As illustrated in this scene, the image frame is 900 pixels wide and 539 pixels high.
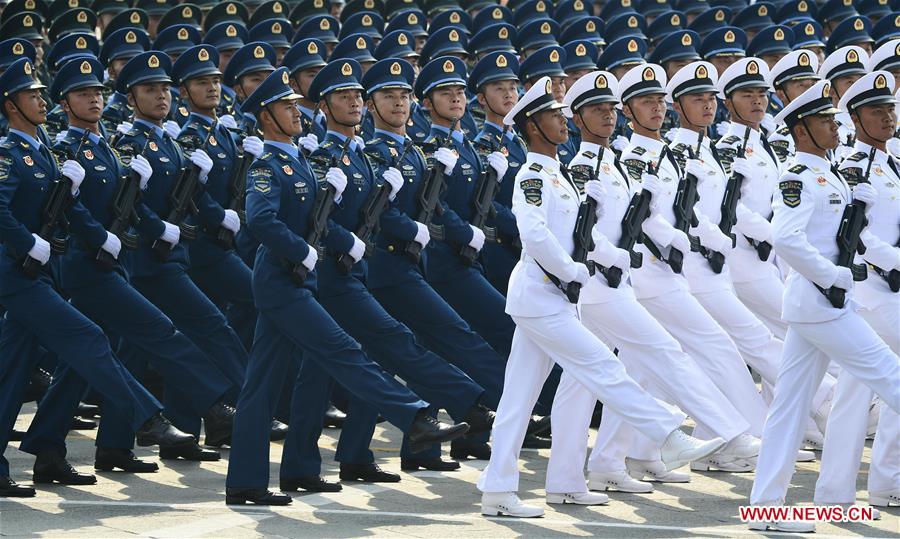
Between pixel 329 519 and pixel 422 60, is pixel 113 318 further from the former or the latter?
pixel 422 60

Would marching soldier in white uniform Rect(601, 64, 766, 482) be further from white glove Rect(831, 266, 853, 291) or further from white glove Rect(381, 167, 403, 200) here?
white glove Rect(831, 266, 853, 291)

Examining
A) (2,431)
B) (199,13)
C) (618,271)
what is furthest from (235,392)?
(199,13)

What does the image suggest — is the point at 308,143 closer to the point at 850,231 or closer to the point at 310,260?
the point at 310,260

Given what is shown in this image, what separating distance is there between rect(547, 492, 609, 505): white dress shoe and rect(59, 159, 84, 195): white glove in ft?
9.57

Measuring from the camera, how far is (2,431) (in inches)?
362

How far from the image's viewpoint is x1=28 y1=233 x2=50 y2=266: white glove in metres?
9.15

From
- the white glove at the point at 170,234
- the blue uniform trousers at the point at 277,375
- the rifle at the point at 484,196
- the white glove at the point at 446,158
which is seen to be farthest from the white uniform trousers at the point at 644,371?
the white glove at the point at 170,234

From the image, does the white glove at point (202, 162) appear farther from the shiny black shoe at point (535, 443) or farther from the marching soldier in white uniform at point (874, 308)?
the marching soldier in white uniform at point (874, 308)

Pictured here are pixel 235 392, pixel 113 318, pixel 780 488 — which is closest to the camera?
pixel 780 488

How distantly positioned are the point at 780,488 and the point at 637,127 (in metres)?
2.66

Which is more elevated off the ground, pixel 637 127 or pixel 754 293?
pixel 637 127

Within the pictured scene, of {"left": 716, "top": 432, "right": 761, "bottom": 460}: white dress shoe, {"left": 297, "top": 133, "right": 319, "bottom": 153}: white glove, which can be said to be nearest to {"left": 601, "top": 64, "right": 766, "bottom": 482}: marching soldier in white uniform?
{"left": 716, "top": 432, "right": 761, "bottom": 460}: white dress shoe

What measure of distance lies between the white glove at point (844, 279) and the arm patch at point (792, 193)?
363 mm

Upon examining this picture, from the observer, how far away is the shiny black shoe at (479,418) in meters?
9.59
